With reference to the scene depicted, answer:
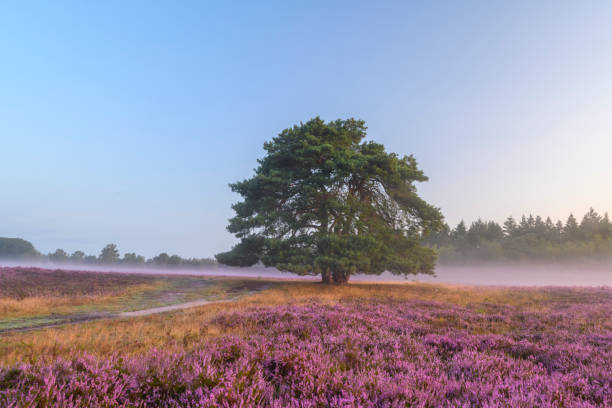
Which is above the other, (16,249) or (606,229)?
(606,229)

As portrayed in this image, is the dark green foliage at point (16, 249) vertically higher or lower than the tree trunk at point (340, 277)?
lower

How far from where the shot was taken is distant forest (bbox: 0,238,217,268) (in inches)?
3235

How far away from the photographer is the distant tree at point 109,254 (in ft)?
316

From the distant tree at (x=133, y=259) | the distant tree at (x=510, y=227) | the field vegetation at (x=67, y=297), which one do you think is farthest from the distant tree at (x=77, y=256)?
the distant tree at (x=510, y=227)

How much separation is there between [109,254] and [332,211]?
104441mm

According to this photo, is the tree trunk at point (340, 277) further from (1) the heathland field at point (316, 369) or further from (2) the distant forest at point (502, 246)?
(2) the distant forest at point (502, 246)

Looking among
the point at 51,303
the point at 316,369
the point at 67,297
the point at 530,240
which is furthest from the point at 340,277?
the point at 530,240

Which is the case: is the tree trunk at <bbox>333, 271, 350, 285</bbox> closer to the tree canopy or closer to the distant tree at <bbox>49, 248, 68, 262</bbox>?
the tree canopy

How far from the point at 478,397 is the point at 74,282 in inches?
1021

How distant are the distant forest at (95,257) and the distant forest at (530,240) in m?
69.0

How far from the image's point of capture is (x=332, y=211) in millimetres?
22844

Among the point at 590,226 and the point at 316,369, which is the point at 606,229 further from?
the point at 316,369

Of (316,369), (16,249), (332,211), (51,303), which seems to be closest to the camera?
(316,369)

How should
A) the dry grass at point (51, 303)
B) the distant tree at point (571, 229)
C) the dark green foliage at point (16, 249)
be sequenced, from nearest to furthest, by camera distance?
the dry grass at point (51, 303) → the distant tree at point (571, 229) → the dark green foliage at point (16, 249)
